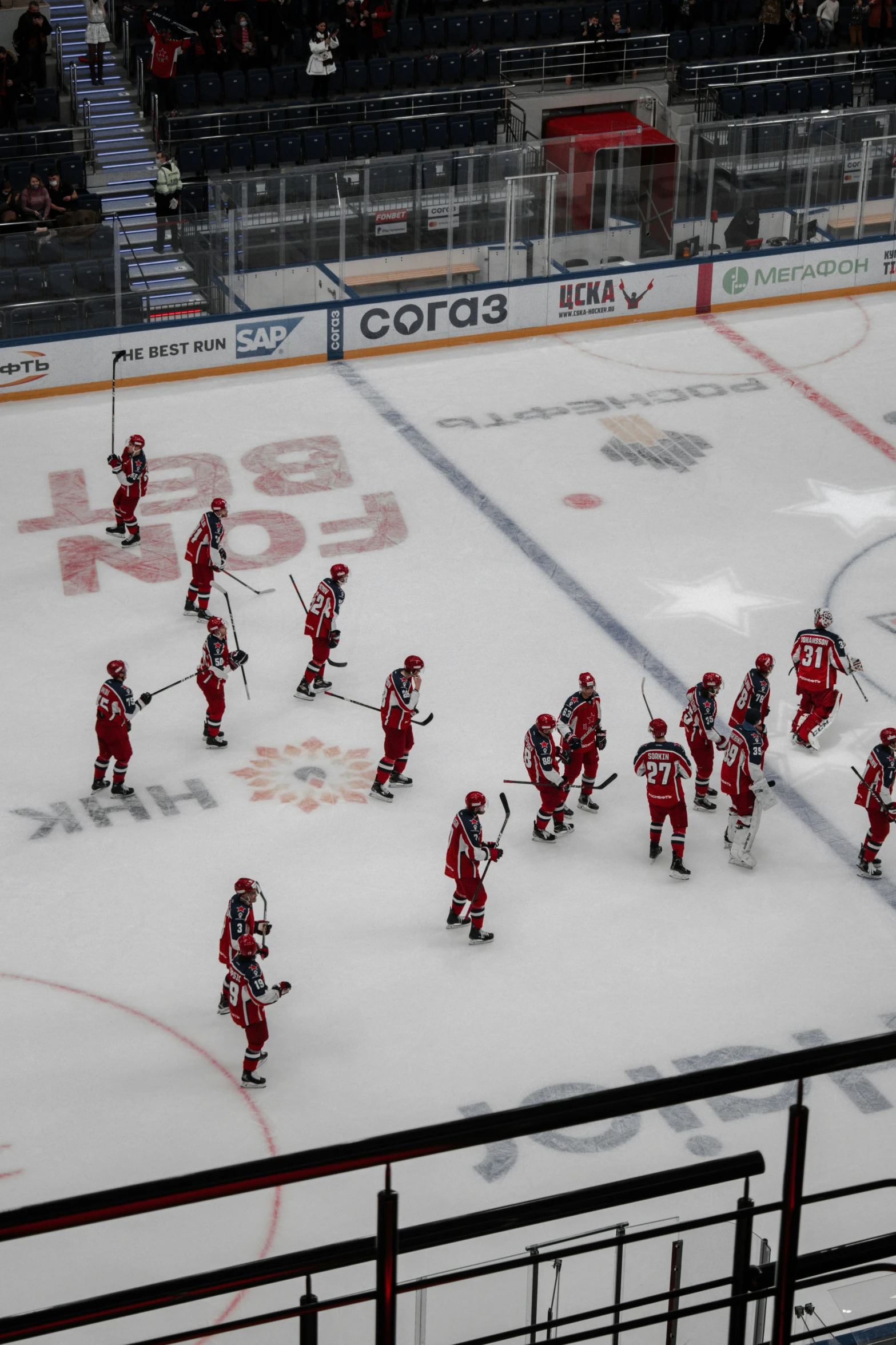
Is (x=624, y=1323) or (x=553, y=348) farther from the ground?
(x=624, y=1323)

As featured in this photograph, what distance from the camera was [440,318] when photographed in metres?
18.8

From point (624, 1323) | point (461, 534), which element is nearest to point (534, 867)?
point (461, 534)

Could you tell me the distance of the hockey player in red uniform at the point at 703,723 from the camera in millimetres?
10891

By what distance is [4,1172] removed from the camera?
8289mm

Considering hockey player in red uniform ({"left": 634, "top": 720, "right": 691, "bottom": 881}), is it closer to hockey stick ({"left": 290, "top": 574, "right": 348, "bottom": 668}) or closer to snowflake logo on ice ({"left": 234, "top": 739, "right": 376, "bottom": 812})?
snowflake logo on ice ({"left": 234, "top": 739, "right": 376, "bottom": 812})

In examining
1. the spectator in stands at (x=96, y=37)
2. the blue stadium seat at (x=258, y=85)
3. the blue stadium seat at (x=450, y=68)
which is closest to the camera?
the spectator in stands at (x=96, y=37)

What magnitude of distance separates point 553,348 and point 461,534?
4.58m

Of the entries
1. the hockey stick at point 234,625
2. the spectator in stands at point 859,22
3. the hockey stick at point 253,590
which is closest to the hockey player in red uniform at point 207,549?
the hockey stick at point 234,625

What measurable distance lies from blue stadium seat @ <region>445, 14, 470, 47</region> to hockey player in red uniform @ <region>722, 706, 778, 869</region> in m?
15.2

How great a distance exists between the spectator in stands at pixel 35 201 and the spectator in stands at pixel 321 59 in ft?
15.2

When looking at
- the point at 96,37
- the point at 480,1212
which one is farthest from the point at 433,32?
the point at 480,1212

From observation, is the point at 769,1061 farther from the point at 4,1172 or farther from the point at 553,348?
the point at 553,348

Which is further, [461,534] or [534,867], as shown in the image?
[461,534]

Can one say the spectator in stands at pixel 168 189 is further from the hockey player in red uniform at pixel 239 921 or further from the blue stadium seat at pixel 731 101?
the hockey player in red uniform at pixel 239 921
